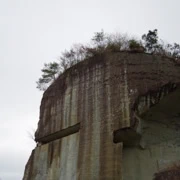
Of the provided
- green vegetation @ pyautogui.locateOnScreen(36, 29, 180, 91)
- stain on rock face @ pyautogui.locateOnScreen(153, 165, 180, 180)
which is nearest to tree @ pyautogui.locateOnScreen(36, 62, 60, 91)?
green vegetation @ pyautogui.locateOnScreen(36, 29, 180, 91)

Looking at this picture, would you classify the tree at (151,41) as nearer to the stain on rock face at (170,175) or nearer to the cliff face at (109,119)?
the cliff face at (109,119)

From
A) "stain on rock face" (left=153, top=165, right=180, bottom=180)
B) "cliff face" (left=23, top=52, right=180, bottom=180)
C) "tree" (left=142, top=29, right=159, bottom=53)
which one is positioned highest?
"tree" (left=142, top=29, right=159, bottom=53)

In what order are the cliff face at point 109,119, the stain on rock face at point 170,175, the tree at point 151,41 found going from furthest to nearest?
the tree at point 151,41 → the cliff face at point 109,119 → the stain on rock face at point 170,175

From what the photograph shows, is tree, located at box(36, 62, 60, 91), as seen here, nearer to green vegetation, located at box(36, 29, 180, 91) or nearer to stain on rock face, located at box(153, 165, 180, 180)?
green vegetation, located at box(36, 29, 180, 91)

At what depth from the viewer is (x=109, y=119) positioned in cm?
856

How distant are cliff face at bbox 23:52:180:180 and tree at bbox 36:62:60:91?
2002mm

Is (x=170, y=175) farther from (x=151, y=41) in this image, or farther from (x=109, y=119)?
(x=151, y=41)

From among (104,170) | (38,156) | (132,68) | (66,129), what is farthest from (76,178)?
(132,68)

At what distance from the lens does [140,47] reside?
31.8 feet

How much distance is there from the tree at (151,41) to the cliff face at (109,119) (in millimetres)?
972

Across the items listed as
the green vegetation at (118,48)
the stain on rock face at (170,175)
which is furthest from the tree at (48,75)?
the stain on rock face at (170,175)

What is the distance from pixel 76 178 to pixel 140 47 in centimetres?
421

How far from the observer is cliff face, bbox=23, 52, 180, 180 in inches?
326

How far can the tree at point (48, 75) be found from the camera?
40.3ft
